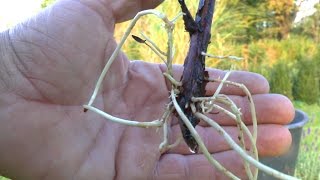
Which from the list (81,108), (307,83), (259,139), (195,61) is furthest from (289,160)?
(307,83)

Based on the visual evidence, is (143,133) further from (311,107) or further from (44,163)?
(311,107)

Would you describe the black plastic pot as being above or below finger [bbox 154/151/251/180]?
below

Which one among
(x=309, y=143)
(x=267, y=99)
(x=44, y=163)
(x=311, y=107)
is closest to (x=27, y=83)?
(x=44, y=163)

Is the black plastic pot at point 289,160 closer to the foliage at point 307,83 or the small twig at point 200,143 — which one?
the small twig at point 200,143

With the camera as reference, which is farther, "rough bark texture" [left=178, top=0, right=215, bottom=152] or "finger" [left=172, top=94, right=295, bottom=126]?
"finger" [left=172, top=94, right=295, bottom=126]

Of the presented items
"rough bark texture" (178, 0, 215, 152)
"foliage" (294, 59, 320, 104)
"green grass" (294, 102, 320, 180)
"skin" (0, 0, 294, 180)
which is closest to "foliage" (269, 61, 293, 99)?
"foliage" (294, 59, 320, 104)

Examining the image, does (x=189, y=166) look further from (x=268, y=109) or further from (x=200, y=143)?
(x=200, y=143)

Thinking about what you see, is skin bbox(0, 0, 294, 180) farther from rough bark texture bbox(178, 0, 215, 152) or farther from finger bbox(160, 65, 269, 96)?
rough bark texture bbox(178, 0, 215, 152)

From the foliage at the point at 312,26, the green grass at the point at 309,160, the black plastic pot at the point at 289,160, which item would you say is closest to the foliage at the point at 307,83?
the green grass at the point at 309,160
